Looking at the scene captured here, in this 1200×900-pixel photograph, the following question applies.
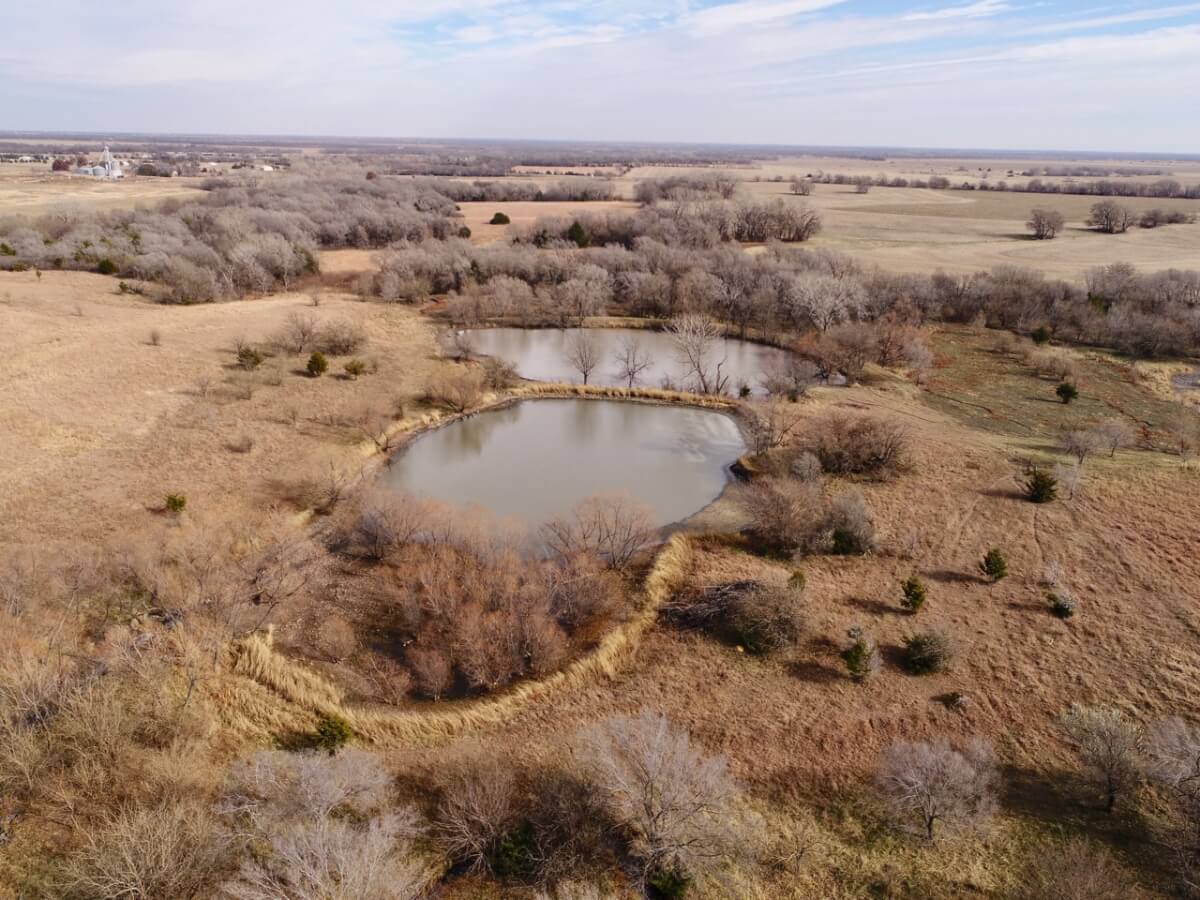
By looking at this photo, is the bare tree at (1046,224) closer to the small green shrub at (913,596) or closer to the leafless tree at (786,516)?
the leafless tree at (786,516)

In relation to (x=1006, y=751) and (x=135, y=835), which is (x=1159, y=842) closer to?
(x=1006, y=751)

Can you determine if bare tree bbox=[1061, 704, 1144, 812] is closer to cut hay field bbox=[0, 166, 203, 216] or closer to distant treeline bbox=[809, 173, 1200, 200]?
cut hay field bbox=[0, 166, 203, 216]

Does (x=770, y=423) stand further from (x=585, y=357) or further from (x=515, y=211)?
(x=515, y=211)

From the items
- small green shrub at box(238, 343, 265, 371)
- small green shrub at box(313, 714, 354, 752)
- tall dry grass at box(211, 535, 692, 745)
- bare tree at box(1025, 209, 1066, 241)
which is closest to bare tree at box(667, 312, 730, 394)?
tall dry grass at box(211, 535, 692, 745)

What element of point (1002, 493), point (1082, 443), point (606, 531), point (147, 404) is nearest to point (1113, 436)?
point (1082, 443)

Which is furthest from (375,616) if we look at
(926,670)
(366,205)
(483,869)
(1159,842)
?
(366,205)
